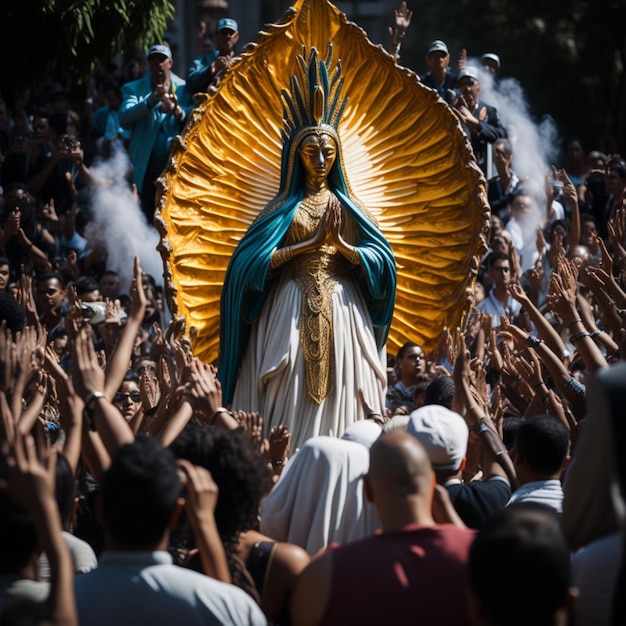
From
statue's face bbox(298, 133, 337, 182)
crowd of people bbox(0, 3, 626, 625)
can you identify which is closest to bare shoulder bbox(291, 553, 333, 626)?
crowd of people bbox(0, 3, 626, 625)

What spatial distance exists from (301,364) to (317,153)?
1.26 meters

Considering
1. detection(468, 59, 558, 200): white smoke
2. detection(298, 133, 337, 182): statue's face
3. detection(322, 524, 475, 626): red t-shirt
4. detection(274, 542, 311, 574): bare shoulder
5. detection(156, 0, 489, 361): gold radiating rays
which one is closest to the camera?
detection(322, 524, 475, 626): red t-shirt

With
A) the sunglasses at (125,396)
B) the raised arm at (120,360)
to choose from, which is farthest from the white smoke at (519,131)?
the raised arm at (120,360)

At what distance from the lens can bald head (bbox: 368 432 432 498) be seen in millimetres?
3969

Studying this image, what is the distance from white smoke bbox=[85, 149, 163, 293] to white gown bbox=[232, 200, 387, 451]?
3.44 m

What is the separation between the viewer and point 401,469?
3971 mm

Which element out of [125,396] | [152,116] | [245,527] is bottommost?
[125,396]

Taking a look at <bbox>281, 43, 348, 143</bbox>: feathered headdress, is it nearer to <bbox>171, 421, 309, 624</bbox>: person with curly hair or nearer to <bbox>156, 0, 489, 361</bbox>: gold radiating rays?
<bbox>156, 0, 489, 361</bbox>: gold radiating rays

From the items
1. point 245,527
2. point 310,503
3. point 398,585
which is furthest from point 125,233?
point 398,585

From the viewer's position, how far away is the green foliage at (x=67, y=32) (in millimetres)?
10883

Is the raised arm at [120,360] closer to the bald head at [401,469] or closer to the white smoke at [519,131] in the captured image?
the bald head at [401,469]

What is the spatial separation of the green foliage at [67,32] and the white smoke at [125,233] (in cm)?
113

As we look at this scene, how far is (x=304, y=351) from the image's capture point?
A: 807 centimetres

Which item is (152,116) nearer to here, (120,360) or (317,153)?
(317,153)
